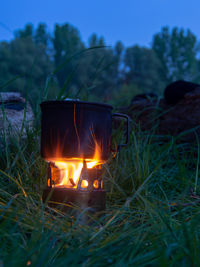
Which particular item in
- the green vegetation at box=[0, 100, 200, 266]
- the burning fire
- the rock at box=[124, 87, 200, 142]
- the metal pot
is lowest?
the green vegetation at box=[0, 100, 200, 266]

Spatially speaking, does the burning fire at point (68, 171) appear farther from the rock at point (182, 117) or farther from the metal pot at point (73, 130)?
the rock at point (182, 117)

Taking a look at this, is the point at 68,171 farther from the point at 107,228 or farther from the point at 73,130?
the point at 107,228

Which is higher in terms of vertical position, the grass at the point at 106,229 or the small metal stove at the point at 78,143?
the small metal stove at the point at 78,143

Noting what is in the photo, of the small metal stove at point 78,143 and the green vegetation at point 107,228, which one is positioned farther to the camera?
the small metal stove at point 78,143

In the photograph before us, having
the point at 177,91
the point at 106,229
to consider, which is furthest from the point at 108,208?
the point at 177,91

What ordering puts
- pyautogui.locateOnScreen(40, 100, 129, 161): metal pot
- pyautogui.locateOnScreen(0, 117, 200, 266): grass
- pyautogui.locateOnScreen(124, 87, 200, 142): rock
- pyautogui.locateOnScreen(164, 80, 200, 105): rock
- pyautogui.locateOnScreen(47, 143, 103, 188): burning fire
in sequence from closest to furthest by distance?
pyautogui.locateOnScreen(0, 117, 200, 266): grass
pyautogui.locateOnScreen(40, 100, 129, 161): metal pot
pyautogui.locateOnScreen(47, 143, 103, 188): burning fire
pyautogui.locateOnScreen(124, 87, 200, 142): rock
pyautogui.locateOnScreen(164, 80, 200, 105): rock

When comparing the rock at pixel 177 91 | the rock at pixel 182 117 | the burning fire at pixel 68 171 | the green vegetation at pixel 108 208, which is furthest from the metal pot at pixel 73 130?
the rock at pixel 177 91

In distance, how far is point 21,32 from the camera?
33.2 meters

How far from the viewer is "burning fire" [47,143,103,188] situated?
2027 millimetres

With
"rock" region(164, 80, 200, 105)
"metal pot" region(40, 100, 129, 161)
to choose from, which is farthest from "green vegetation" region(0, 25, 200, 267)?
"rock" region(164, 80, 200, 105)

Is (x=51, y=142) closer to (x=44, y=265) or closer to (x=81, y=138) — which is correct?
(x=81, y=138)

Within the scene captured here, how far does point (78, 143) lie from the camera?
1.88m

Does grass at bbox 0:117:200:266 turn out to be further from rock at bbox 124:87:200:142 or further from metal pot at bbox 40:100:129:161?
rock at bbox 124:87:200:142

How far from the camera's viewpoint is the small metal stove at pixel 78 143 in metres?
1.88
